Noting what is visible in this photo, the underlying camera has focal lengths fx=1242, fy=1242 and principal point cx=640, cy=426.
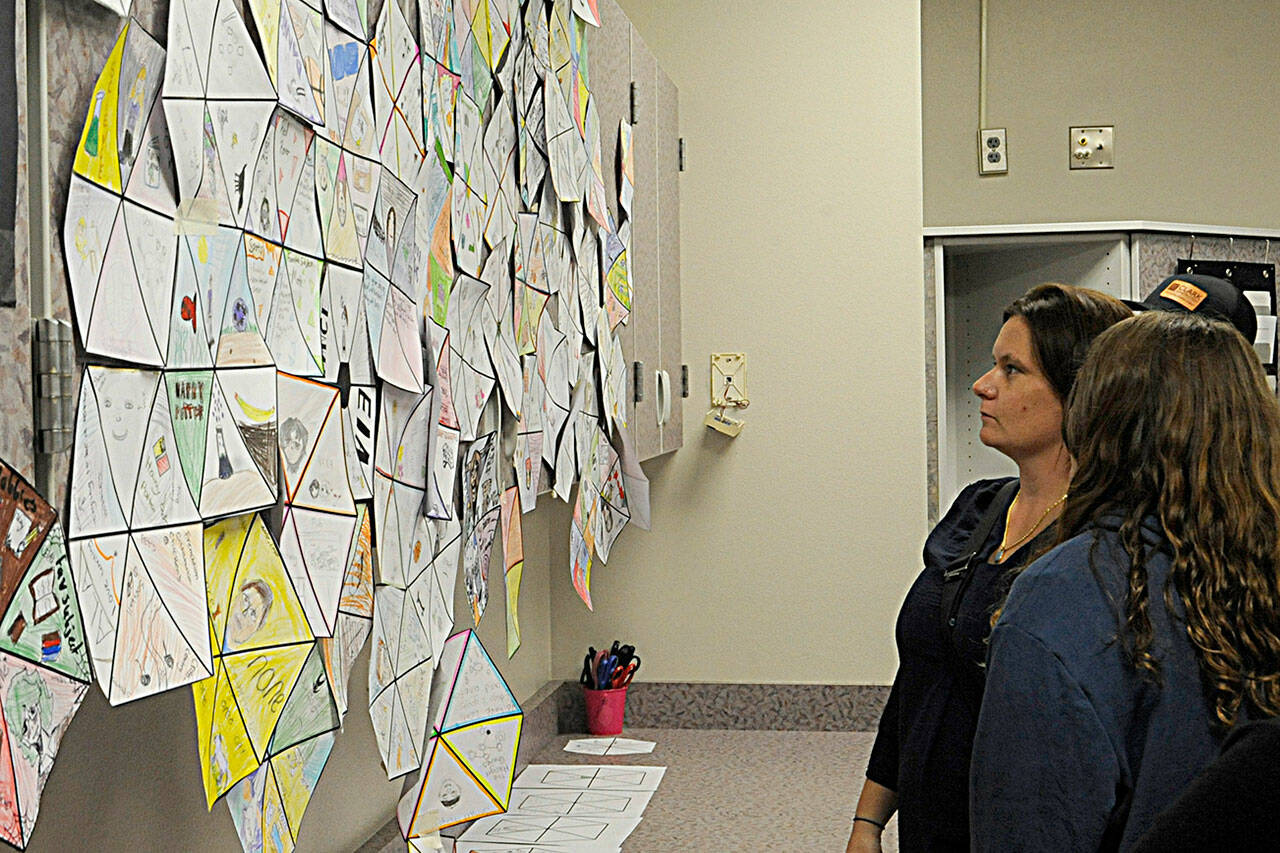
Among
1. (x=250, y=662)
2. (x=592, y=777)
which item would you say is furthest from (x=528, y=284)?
(x=592, y=777)

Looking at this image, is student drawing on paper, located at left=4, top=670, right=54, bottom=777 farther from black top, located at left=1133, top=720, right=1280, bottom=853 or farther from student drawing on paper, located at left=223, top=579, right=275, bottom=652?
black top, located at left=1133, top=720, right=1280, bottom=853

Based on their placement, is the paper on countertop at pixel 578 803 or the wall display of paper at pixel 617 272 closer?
the wall display of paper at pixel 617 272

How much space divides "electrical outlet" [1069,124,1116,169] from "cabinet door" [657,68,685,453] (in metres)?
1.36

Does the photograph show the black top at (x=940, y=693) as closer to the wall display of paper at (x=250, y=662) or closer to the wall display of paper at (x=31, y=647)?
the wall display of paper at (x=250, y=662)

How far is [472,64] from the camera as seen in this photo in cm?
138

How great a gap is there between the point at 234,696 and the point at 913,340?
217 centimetres

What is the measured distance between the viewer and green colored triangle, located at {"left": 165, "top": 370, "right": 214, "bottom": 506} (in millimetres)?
784

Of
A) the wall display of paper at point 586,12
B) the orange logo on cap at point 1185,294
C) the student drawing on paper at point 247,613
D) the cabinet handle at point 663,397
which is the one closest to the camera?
the student drawing on paper at point 247,613

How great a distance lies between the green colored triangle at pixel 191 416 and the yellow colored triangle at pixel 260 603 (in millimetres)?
83

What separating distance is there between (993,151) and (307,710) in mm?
3055

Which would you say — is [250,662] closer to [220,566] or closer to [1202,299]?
[220,566]

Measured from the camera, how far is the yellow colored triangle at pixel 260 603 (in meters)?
0.85

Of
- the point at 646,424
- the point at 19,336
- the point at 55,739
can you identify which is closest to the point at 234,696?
the point at 55,739

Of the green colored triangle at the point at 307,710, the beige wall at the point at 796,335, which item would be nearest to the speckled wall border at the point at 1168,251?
the beige wall at the point at 796,335
